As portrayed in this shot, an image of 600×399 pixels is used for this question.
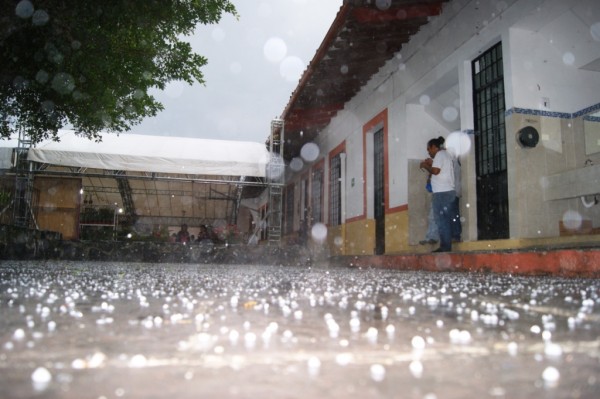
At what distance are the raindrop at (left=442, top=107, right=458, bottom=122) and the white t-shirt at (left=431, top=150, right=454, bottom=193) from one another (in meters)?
2.43

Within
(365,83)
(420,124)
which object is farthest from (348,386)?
(365,83)

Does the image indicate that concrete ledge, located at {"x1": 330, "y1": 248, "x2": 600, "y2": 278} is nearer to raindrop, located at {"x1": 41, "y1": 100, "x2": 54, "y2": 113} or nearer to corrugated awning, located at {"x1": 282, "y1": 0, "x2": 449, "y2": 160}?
corrugated awning, located at {"x1": 282, "y1": 0, "x2": 449, "y2": 160}

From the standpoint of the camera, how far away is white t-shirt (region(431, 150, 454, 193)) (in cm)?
639

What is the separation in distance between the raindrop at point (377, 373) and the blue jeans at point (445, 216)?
5945mm

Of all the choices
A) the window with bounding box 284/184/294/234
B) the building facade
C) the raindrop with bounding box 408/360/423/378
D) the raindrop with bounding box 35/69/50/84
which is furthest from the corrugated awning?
the window with bounding box 284/184/294/234

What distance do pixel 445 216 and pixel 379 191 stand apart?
383 cm

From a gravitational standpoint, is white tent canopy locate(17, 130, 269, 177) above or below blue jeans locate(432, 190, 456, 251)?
above

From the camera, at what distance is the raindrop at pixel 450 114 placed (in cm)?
866

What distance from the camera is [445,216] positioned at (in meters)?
6.39

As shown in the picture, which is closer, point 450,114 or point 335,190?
point 450,114

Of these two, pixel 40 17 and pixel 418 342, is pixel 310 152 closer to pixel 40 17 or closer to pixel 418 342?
pixel 40 17

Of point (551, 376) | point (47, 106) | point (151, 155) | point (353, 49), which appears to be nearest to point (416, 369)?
point (551, 376)

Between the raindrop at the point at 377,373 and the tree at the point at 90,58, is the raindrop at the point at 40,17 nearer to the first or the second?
the tree at the point at 90,58

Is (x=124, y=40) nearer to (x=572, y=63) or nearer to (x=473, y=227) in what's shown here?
(x=473, y=227)
